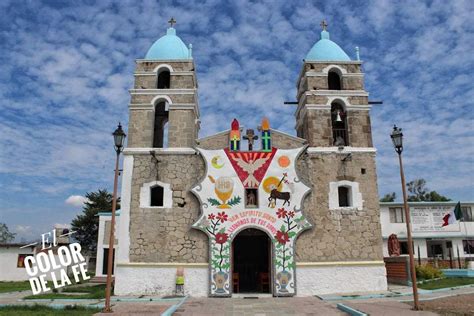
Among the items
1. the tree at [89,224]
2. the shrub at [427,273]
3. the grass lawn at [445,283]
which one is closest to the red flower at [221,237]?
the grass lawn at [445,283]

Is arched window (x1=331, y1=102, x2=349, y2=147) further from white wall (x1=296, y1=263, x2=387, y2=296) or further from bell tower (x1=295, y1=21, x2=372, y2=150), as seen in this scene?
white wall (x1=296, y1=263, x2=387, y2=296)

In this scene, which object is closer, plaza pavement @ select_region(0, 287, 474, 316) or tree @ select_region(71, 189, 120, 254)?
plaza pavement @ select_region(0, 287, 474, 316)

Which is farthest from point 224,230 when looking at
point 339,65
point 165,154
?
point 339,65

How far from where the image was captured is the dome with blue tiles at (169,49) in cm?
2000

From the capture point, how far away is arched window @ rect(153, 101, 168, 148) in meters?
20.0

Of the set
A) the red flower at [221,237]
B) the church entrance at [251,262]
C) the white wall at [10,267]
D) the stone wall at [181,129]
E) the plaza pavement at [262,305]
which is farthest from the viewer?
the white wall at [10,267]

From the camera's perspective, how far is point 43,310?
1270 centimetres

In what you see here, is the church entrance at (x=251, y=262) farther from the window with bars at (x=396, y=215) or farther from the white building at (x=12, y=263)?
the white building at (x=12, y=263)

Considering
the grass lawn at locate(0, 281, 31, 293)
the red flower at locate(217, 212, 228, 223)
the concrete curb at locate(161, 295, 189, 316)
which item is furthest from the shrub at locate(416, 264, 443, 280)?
the grass lawn at locate(0, 281, 31, 293)

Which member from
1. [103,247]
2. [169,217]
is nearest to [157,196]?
[169,217]

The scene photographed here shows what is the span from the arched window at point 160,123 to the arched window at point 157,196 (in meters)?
2.67

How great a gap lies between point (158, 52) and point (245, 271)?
1204 cm

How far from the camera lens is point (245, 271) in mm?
19609

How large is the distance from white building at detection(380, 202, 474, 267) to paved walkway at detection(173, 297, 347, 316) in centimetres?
1538
